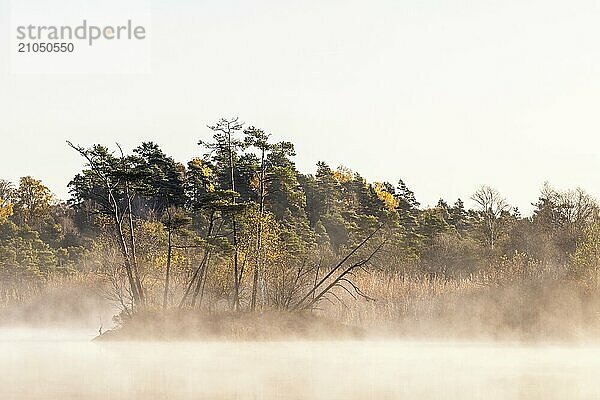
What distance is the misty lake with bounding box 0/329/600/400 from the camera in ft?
40.1

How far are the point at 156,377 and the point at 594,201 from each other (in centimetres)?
2807

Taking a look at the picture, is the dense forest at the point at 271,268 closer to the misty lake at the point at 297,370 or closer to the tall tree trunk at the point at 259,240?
the tall tree trunk at the point at 259,240

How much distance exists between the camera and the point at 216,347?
2086cm

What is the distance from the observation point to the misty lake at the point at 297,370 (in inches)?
481

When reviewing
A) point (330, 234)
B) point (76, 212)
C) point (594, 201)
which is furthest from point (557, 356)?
point (76, 212)

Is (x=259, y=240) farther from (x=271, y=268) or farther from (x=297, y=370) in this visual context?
(x=297, y=370)

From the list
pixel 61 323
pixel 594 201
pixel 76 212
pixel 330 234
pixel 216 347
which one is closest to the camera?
pixel 216 347

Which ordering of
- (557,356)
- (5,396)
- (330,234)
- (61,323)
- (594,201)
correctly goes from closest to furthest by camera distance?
(5,396) → (557,356) → (61,323) → (594,201) → (330,234)

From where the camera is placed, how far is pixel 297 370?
50.2 feet

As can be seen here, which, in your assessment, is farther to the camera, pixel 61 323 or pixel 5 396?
pixel 61 323

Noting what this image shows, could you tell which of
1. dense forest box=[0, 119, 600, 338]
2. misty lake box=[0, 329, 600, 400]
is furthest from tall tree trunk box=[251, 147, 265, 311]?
Answer: misty lake box=[0, 329, 600, 400]

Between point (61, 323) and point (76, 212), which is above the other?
point (76, 212)

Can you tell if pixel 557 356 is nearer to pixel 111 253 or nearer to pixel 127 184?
pixel 127 184

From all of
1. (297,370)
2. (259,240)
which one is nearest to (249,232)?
(259,240)
